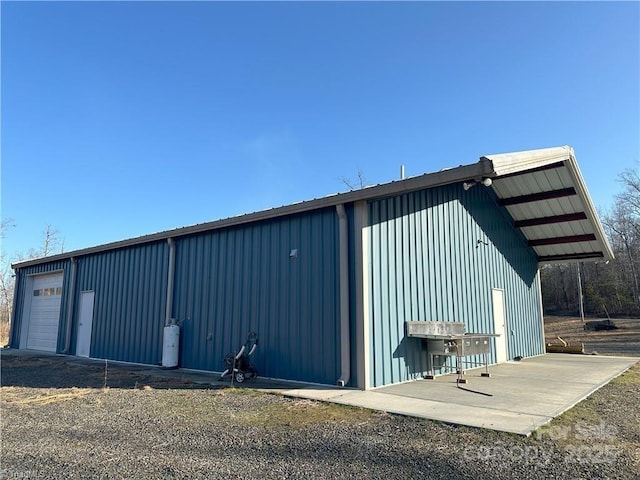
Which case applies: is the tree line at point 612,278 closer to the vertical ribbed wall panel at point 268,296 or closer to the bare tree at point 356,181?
the bare tree at point 356,181

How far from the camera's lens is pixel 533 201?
1109cm

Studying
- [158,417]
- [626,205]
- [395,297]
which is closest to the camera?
[158,417]

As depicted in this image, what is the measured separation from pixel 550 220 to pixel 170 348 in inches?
415

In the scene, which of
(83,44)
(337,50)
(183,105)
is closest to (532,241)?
(337,50)

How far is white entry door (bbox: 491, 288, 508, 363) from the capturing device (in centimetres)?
1086

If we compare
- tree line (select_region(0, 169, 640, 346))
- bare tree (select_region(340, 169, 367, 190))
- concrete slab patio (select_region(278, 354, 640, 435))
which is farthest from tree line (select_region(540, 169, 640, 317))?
concrete slab patio (select_region(278, 354, 640, 435))

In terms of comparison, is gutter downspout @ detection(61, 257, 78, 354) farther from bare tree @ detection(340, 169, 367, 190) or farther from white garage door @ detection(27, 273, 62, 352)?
bare tree @ detection(340, 169, 367, 190)

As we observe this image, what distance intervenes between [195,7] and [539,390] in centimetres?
981

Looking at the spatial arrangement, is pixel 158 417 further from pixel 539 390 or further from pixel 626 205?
pixel 626 205

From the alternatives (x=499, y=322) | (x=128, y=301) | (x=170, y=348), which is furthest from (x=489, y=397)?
(x=128, y=301)

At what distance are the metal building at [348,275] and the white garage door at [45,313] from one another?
0.14 metres

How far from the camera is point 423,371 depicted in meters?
7.88

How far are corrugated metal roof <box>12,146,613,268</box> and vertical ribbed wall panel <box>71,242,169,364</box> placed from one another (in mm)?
405

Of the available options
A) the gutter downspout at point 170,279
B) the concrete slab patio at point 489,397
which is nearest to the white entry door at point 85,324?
the gutter downspout at point 170,279
